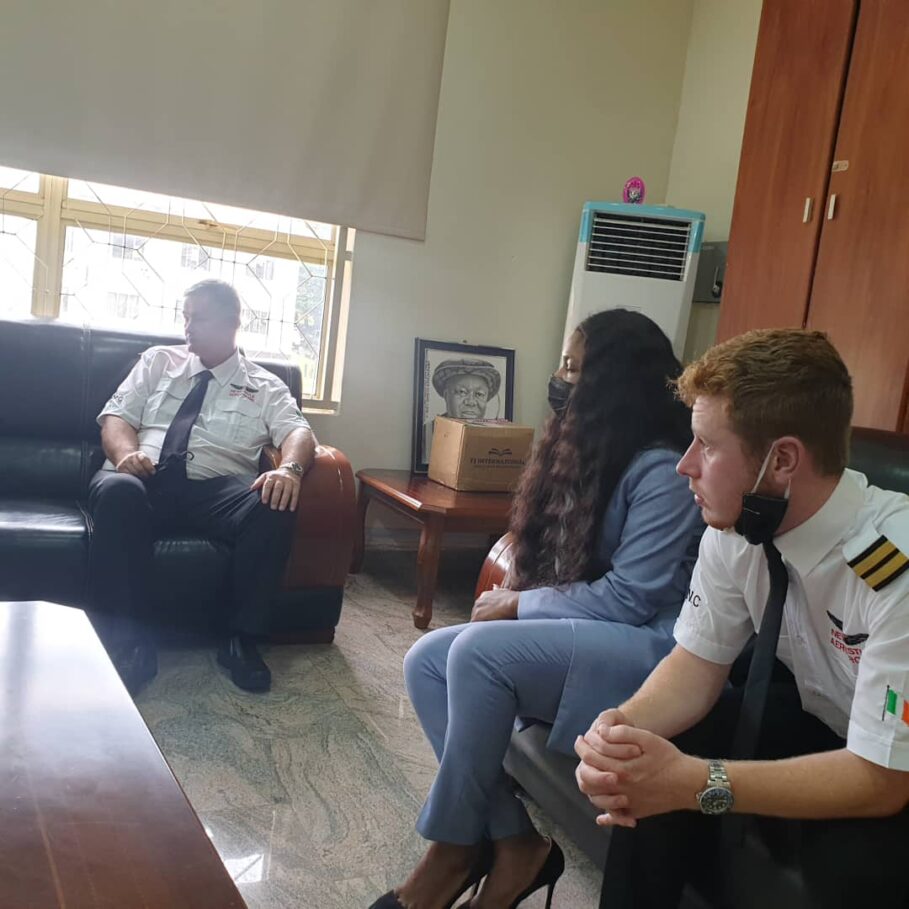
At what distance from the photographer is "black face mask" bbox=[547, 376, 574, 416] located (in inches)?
63.3

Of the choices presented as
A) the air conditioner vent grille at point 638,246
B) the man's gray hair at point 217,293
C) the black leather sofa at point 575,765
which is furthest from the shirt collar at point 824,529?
the air conditioner vent grille at point 638,246

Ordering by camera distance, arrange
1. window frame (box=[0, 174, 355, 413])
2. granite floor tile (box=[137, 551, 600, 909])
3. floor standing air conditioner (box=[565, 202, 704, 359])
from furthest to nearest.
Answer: floor standing air conditioner (box=[565, 202, 704, 359]), window frame (box=[0, 174, 355, 413]), granite floor tile (box=[137, 551, 600, 909])

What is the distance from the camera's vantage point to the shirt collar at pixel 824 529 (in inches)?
38.8

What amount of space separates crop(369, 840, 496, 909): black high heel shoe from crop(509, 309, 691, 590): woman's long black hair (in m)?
0.46

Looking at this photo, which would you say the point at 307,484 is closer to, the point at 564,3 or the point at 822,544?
the point at 822,544

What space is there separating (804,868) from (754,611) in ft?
1.04

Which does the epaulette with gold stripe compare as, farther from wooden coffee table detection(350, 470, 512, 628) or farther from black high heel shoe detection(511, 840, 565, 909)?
wooden coffee table detection(350, 470, 512, 628)

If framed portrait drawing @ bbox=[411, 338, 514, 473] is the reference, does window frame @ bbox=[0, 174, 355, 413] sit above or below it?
above

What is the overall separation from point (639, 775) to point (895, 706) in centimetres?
28

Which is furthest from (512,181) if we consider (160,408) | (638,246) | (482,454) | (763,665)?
(763,665)

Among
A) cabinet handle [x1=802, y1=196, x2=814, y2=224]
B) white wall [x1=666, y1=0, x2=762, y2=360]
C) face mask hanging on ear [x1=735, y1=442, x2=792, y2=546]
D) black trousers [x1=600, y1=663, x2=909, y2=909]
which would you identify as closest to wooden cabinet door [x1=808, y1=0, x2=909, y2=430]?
cabinet handle [x1=802, y1=196, x2=814, y2=224]

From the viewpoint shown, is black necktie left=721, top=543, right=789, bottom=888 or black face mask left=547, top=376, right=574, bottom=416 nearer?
black necktie left=721, top=543, right=789, bottom=888

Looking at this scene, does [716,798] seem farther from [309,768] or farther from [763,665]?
[309,768]

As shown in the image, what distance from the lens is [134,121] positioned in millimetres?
2918
